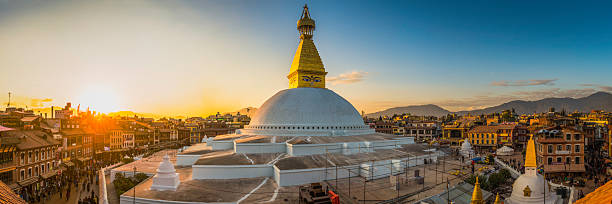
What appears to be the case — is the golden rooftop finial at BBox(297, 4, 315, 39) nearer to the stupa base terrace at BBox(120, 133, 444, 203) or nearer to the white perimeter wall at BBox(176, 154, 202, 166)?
the stupa base terrace at BBox(120, 133, 444, 203)

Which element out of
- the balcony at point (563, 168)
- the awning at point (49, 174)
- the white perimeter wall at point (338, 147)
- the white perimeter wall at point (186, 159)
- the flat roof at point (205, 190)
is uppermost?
the white perimeter wall at point (338, 147)

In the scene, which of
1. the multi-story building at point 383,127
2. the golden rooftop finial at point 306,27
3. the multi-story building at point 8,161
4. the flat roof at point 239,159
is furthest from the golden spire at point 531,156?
the multi-story building at point 383,127

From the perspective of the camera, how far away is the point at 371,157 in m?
19.4

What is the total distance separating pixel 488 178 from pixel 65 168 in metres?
37.4

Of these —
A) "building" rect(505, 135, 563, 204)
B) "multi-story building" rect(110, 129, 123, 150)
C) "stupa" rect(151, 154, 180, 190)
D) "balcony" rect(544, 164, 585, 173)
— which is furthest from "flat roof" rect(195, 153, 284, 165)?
"multi-story building" rect(110, 129, 123, 150)

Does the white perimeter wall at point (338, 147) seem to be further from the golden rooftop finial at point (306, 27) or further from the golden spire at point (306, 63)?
the golden rooftop finial at point (306, 27)

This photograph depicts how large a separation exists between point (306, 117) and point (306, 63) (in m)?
7.76

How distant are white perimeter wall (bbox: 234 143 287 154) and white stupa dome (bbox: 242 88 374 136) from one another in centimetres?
331

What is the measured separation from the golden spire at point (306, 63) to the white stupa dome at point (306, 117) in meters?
2.59

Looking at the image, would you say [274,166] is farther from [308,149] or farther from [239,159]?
[308,149]

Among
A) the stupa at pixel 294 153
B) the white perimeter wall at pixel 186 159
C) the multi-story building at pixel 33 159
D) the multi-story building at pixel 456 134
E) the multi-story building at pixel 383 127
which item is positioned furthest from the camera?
the multi-story building at pixel 383 127

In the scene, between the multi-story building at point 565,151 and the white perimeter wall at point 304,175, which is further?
the multi-story building at point 565,151

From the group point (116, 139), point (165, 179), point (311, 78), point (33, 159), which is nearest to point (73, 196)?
point (33, 159)

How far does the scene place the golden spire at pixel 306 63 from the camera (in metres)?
30.1
